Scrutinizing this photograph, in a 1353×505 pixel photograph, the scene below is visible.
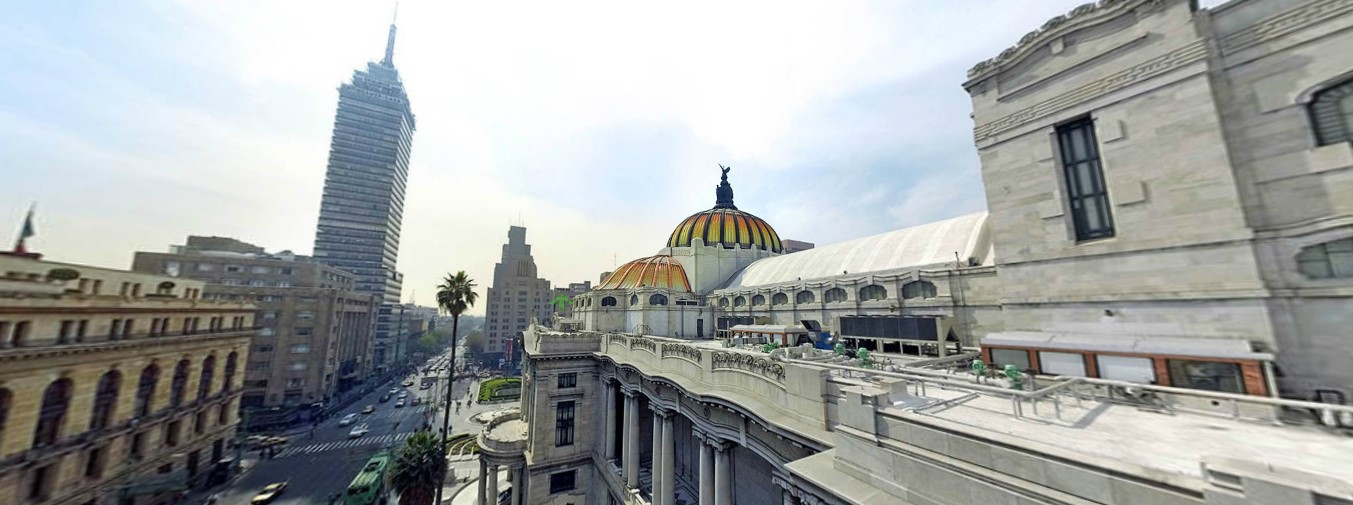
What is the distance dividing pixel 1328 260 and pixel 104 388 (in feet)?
225

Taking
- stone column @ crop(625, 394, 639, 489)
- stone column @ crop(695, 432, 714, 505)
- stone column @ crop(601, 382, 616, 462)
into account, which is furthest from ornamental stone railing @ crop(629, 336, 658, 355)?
stone column @ crop(695, 432, 714, 505)

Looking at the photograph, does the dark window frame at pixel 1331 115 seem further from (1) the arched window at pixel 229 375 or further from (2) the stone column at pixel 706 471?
(1) the arched window at pixel 229 375

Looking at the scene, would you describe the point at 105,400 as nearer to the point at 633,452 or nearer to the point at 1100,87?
the point at 633,452

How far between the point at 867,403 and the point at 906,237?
3012cm

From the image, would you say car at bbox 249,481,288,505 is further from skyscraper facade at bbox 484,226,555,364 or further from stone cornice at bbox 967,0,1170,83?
skyscraper facade at bbox 484,226,555,364

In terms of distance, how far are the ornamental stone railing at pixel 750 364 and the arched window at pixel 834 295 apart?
20.6 m

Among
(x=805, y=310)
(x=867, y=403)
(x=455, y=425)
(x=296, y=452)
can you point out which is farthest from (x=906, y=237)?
(x=296, y=452)

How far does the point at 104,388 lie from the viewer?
32281 mm

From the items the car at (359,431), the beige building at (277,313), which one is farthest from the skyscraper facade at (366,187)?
the car at (359,431)

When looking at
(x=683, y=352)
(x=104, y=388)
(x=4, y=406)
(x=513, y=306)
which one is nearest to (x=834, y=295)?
(x=683, y=352)

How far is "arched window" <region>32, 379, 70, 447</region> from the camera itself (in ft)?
90.5

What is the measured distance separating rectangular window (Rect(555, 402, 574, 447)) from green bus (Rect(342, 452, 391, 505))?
14.0 meters

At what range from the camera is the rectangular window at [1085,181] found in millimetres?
16859

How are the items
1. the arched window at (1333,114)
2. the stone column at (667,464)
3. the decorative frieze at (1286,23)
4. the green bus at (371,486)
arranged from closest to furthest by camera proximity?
1. the arched window at (1333,114)
2. the decorative frieze at (1286,23)
3. the stone column at (667,464)
4. the green bus at (371,486)
